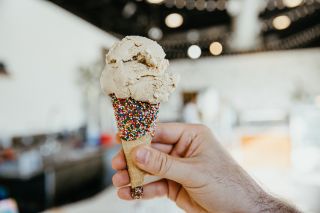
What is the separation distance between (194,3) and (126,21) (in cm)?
254

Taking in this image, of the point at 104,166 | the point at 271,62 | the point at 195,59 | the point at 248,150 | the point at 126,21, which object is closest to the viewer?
the point at 248,150

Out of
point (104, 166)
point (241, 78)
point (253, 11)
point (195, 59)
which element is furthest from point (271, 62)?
point (104, 166)

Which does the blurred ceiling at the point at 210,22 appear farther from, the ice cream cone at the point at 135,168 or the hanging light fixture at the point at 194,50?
the ice cream cone at the point at 135,168

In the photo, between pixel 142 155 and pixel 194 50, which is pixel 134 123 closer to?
pixel 142 155

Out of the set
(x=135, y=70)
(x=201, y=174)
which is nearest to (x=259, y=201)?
(x=201, y=174)

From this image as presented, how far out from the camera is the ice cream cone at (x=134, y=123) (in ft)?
4.06

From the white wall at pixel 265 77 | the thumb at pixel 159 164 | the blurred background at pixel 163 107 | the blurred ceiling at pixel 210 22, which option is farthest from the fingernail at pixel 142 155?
the white wall at pixel 265 77

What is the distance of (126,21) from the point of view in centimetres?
1018

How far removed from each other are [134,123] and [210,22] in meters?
10.6

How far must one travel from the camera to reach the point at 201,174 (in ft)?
4.34

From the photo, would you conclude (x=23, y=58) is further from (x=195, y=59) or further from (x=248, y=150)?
(x=195, y=59)

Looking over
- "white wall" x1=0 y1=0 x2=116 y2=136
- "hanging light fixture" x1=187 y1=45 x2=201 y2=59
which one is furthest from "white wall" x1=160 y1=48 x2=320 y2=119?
"white wall" x1=0 y1=0 x2=116 y2=136

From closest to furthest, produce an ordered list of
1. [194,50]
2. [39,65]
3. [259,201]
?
1. [259,201]
2. [39,65]
3. [194,50]

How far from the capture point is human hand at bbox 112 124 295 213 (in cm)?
125
